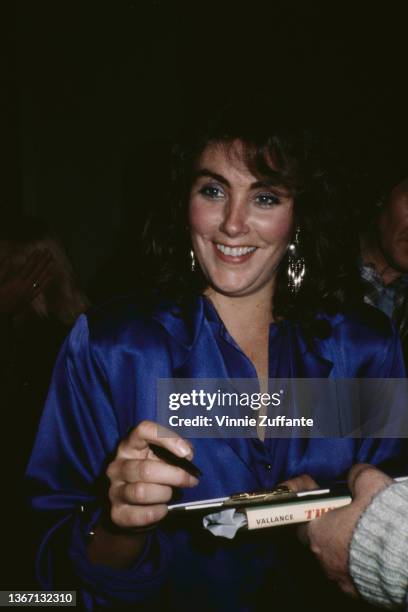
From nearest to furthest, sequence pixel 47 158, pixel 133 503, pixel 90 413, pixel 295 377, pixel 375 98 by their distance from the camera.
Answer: pixel 133 503 → pixel 90 413 → pixel 295 377 → pixel 375 98 → pixel 47 158

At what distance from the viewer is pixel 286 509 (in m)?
0.65

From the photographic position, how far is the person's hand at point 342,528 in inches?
28.0

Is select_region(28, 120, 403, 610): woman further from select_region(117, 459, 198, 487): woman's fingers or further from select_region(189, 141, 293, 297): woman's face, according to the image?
select_region(117, 459, 198, 487): woman's fingers

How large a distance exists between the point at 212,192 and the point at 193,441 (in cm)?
55

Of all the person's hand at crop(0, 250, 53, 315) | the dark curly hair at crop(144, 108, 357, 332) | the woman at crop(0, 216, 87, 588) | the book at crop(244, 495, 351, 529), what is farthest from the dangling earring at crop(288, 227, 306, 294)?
the person's hand at crop(0, 250, 53, 315)

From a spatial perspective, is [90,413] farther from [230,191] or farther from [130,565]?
[230,191]

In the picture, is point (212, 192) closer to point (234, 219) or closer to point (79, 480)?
point (234, 219)

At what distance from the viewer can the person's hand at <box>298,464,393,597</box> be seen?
711mm

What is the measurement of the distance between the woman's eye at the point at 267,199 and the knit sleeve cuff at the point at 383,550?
2.01 ft

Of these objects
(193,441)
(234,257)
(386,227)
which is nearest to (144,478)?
(193,441)

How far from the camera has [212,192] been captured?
0.98m

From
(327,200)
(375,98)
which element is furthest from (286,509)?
(375,98)

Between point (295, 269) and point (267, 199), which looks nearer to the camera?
point (267, 199)

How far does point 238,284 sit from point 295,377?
26cm
